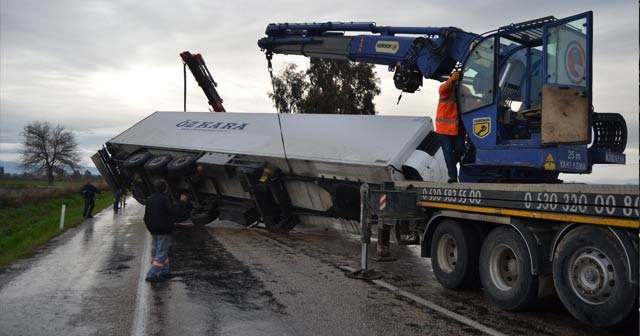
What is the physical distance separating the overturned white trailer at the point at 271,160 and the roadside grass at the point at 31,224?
283cm

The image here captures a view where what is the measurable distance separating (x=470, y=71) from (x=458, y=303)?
3.39 meters

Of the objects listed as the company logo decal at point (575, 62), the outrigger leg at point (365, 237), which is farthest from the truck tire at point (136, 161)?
the company logo decal at point (575, 62)

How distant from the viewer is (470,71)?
26.3 ft

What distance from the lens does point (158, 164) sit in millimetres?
13836

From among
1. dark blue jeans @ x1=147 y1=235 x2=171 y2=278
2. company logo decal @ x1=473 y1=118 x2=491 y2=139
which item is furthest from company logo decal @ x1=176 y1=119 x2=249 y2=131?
company logo decal @ x1=473 y1=118 x2=491 y2=139

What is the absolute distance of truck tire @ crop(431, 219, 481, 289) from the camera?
6.95 metres

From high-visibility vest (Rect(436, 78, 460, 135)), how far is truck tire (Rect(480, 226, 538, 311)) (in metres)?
2.22

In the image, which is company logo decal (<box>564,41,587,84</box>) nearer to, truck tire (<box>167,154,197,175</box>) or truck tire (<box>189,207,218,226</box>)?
truck tire (<box>167,154,197,175</box>)

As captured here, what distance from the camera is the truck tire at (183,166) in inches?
521

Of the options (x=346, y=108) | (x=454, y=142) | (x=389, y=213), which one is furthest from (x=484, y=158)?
(x=346, y=108)

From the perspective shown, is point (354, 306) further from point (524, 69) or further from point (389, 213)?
point (524, 69)

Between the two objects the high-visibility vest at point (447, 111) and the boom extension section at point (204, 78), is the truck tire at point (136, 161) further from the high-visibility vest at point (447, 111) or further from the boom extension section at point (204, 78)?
the high-visibility vest at point (447, 111)

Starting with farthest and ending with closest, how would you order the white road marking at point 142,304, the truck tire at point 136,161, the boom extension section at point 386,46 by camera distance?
the truck tire at point 136,161 → the boom extension section at point 386,46 → the white road marking at point 142,304

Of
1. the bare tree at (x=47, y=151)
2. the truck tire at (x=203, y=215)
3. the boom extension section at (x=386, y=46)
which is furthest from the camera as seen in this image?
the bare tree at (x=47, y=151)
